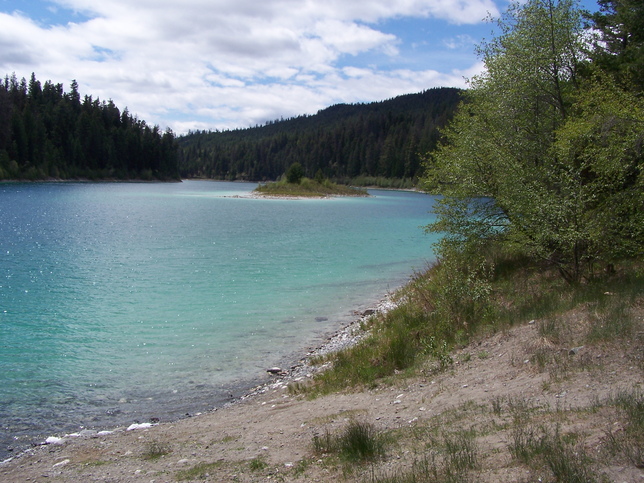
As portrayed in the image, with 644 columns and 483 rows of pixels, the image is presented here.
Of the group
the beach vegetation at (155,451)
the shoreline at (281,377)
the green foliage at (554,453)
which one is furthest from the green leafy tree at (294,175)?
the green foliage at (554,453)

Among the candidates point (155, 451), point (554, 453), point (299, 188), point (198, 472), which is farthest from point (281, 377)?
point (299, 188)

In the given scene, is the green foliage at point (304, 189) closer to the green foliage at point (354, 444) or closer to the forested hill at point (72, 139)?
the forested hill at point (72, 139)

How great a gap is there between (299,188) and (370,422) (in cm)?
11606

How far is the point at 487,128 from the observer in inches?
749

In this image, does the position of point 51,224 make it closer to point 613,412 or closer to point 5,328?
point 5,328

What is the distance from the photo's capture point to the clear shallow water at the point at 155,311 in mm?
11586

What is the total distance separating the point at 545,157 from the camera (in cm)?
1564

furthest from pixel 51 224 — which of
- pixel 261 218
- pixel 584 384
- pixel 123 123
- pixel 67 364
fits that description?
pixel 123 123

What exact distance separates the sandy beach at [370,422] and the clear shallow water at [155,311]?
1526 millimetres

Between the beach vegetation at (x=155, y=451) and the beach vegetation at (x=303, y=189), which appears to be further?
the beach vegetation at (x=303, y=189)

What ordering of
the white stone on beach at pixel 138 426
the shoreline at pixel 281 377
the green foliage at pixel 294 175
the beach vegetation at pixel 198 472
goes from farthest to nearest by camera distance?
1. the green foliage at pixel 294 175
2. the white stone on beach at pixel 138 426
3. the shoreline at pixel 281 377
4. the beach vegetation at pixel 198 472

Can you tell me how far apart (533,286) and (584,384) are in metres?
8.51

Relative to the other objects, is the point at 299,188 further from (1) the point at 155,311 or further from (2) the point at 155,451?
(2) the point at 155,451

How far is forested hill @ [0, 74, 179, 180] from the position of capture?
4636 inches
